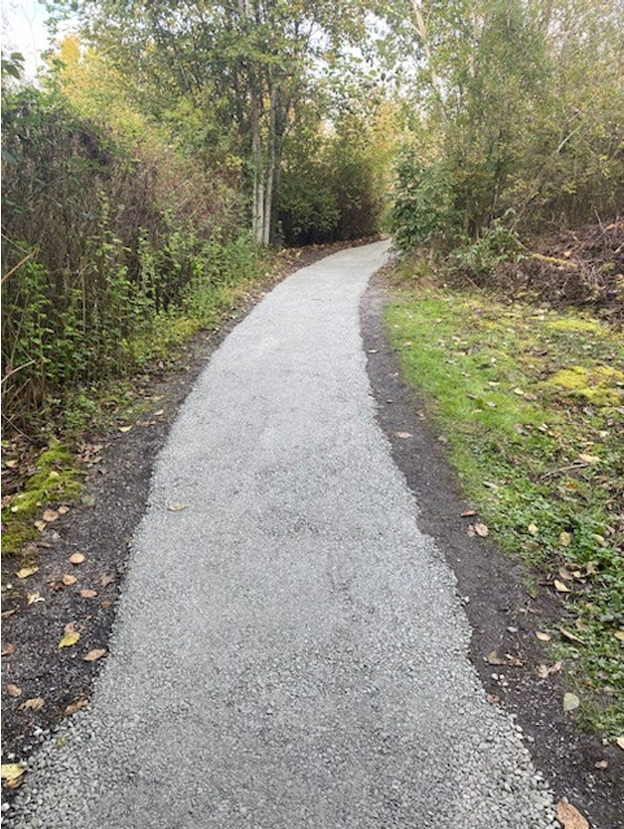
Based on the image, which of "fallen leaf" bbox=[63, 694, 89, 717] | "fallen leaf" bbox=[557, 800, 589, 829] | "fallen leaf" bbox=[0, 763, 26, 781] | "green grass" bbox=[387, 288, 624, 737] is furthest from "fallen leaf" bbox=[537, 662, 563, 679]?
"fallen leaf" bbox=[0, 763, 26, 781]

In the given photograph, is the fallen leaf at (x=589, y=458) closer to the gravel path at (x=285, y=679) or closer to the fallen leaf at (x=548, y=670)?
the gravel path at (x=285, y=679)

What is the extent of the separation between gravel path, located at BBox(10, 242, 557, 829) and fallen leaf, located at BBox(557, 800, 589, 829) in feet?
→ 0.13

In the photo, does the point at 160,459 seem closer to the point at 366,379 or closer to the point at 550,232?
the point at 366,379

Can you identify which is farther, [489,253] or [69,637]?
[489,253]

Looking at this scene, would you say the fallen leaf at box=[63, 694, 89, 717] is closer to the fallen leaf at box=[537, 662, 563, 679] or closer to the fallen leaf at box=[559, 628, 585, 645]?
the fallen leaf at box=[537, 662, 563, 679]

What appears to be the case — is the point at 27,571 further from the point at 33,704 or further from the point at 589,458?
the point at 589,458

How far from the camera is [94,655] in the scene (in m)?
2.33

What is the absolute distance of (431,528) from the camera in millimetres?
3182

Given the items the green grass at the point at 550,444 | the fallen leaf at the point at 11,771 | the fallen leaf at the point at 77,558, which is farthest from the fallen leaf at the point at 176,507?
the green grass at the point at 550,444

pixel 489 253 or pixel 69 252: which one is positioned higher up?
pixel 69 252

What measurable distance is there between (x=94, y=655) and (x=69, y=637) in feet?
0.60

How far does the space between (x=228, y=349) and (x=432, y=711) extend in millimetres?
4803

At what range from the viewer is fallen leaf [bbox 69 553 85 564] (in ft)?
9.55

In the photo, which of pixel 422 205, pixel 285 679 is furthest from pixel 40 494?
pixel 422 205
